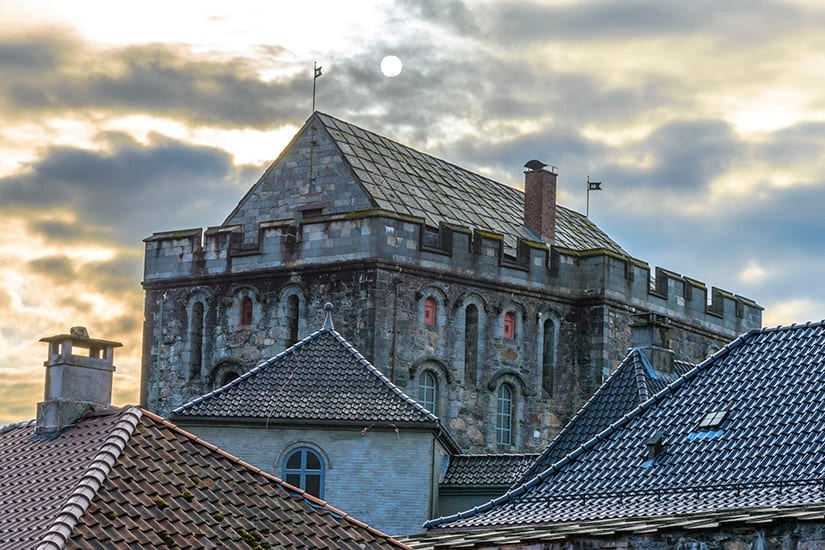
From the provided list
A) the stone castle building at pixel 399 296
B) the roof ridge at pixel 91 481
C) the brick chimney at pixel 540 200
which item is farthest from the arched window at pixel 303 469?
the brick chimney at pixel 540 200

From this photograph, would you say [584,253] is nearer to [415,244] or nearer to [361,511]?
[415,244]

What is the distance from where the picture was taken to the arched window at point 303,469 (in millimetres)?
37812

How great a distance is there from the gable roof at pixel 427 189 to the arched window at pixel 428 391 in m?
3.98

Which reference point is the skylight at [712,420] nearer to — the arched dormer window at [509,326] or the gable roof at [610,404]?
the gable roof at [610,404]

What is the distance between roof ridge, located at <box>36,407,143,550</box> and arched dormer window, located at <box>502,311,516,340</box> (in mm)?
24689

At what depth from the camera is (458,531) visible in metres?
30.7

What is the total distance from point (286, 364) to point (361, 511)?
3403mm

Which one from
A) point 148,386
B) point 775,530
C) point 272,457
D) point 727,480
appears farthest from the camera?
point 148,386

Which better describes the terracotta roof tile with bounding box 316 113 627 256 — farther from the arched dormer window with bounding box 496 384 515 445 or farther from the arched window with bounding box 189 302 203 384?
the arched window with bounding box 189 302 203 384

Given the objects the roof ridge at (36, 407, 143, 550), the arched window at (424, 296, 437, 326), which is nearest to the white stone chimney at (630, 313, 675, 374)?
the arched window at (424, 296, 437, 326)

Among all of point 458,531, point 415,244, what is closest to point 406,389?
point 415,244

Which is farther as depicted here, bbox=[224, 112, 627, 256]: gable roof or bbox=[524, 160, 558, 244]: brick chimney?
bbox=[524, 160, 558, 244]: brick chimney

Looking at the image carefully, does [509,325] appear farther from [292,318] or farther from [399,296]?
[292,318]

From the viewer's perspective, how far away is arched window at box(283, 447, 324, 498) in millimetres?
37812
